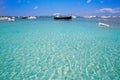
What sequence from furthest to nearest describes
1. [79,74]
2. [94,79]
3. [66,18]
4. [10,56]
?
[66,18] → [10,56] → [79,74] → [94,79]

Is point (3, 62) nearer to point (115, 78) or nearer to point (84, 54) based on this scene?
point (84, 54)

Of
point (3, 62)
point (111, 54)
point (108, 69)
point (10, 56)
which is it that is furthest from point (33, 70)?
point (111, 54)

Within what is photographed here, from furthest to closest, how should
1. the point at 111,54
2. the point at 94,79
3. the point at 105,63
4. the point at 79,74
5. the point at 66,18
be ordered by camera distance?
the point at 66,18 < the point at 111,54 < the point at 105,63 < the point at 79,74 < the point at 94,79

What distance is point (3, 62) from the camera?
10734 mm

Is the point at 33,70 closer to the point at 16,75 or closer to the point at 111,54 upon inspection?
the point at 16,75

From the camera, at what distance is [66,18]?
78.2 m

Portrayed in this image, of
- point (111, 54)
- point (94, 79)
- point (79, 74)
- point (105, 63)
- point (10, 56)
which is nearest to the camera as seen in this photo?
point (94, 79)

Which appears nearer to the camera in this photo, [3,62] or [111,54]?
[3,62]

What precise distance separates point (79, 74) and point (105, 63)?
2809 mm

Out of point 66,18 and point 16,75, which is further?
point 66,18

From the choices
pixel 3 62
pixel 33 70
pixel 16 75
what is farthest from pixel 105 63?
pixel 3 62

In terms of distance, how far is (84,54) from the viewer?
12.9m

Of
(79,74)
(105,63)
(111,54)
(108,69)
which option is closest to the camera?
(79,74)

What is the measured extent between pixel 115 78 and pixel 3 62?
736cm
